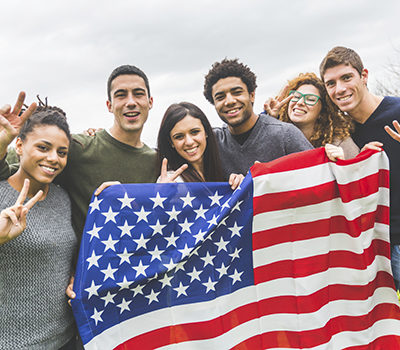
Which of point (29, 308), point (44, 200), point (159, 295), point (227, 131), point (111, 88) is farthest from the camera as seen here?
point (227, 131)

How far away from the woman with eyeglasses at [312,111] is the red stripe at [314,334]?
2.01m

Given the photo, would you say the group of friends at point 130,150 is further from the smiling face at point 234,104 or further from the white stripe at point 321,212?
the white stripe at point 321,212

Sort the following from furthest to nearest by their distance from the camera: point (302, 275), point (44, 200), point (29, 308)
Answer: point (302, 275) → point (44, 200) → point (29, 308)

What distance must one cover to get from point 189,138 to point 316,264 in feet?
6.09

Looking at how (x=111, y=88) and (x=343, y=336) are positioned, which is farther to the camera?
(x=111, y=88)

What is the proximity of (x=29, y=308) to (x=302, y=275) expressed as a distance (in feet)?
8.05

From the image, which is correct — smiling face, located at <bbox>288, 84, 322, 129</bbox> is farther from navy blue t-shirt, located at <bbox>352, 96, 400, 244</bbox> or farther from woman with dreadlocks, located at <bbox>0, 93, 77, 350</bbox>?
woman with dreadlocks, located at <bbox>0, 93, 77, 350</bbox>

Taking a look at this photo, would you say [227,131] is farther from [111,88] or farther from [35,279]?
[35,279]

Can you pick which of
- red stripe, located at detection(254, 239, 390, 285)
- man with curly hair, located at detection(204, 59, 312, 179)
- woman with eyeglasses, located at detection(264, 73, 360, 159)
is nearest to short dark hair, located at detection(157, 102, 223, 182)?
man with curly hair, located at detection(204, 59, 312, 179)

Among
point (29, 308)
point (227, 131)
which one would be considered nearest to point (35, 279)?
point (29, 308)

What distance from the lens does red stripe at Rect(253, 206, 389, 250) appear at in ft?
11.5

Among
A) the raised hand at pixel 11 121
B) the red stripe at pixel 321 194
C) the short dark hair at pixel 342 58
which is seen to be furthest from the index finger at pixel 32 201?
the short dark hair at pixel 342 58

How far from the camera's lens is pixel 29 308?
2715 mm

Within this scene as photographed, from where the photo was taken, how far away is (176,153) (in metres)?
4.08
